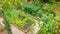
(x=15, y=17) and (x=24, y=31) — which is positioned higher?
(x=15, y=17)

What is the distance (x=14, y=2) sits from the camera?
21.4ft

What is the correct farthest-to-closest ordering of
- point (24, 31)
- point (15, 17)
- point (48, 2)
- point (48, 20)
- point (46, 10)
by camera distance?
point (48, 2) < point (46, 10) < point (15, 17) < point (24, 31) < point (48, 20)

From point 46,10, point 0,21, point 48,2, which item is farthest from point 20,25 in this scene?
point 48,2

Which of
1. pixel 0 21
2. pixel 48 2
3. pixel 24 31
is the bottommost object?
pixel 24 31

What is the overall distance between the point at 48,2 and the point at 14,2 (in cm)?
113

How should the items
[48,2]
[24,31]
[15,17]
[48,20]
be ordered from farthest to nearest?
[48,2], [15,17], [24,31], [48,20]

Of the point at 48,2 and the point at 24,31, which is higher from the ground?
the point at 48,2

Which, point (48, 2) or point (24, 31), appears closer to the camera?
point (24, 31)

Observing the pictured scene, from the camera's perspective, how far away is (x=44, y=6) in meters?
6.60

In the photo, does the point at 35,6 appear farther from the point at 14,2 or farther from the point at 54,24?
the point at 54,24

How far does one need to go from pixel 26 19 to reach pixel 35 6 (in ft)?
3.05

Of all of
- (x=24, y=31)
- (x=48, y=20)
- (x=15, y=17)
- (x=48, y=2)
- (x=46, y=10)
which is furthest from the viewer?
(x=48, y=2)

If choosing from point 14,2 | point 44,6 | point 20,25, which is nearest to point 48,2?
point 44,6

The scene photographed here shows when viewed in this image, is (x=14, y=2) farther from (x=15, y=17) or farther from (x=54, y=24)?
(x=54, y=24)
